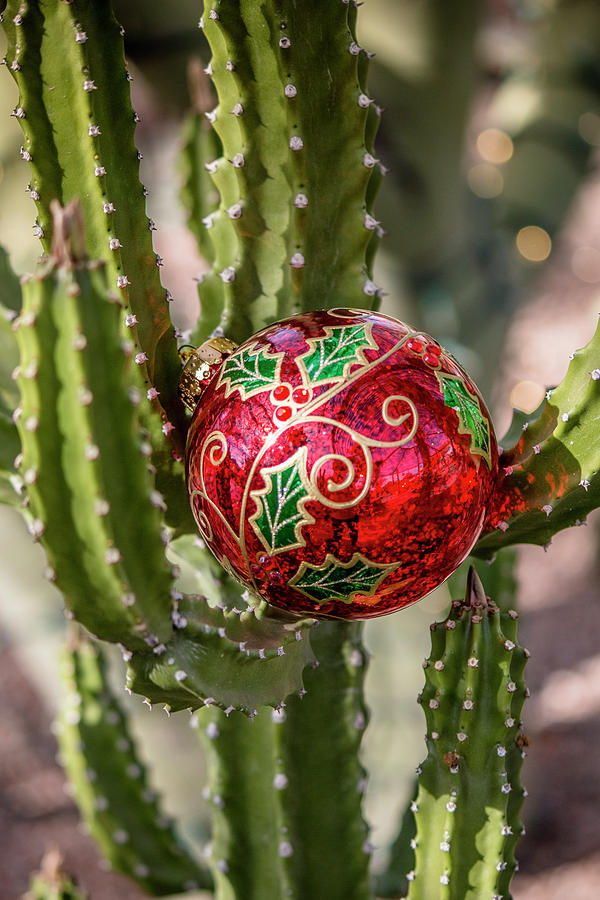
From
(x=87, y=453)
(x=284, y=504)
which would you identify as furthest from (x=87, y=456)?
(x=284, y=504)

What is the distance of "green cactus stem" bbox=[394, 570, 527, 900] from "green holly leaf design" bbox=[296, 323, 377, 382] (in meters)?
0.21

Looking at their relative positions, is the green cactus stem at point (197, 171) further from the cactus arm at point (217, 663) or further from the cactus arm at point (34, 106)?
the cactus arm at point (217, 663)

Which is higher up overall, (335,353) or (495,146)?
(495,146)

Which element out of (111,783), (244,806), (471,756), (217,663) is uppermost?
(217,663)

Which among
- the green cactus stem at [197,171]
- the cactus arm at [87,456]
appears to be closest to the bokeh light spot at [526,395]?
the green cactus stem at [197,171]

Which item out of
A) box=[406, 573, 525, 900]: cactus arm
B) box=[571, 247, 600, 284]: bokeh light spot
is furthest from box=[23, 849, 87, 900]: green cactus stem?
box=[571, 247, 600, 284]: bokeh light spot

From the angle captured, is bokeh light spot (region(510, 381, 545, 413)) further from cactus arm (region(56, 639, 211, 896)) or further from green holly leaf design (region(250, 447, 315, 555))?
green holly leaf design (region(250, 447, 315, 555))

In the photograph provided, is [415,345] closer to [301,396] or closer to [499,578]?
[301,396]

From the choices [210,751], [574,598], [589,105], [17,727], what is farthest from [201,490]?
[574,598]

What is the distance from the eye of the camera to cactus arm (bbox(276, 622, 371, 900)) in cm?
72

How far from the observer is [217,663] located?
20.0 inches

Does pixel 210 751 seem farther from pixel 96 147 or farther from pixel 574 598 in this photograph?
pixel 574 598

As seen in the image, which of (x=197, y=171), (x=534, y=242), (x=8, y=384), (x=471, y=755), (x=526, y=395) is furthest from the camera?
(x=526, y=395)

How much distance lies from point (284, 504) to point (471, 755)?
0.90 feet
